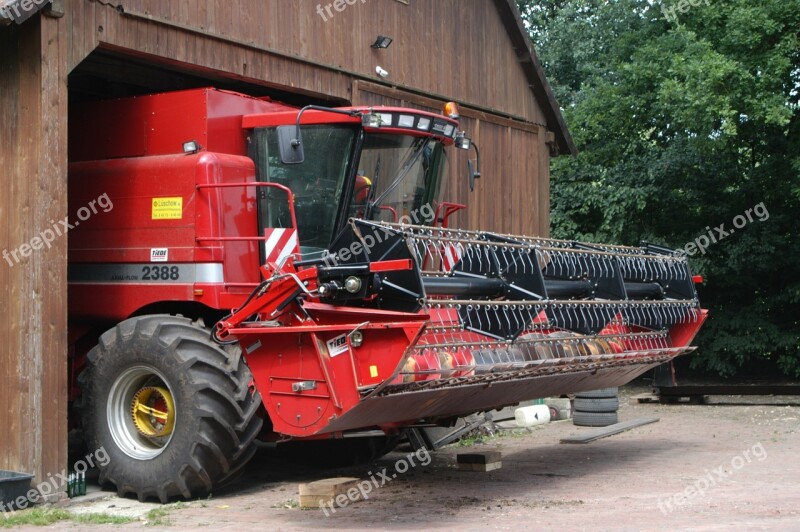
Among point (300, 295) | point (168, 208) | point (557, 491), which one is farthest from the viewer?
point (168, 208)

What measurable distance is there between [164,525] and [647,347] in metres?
4.86

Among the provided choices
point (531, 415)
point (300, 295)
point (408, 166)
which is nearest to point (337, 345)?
point (300, 295)

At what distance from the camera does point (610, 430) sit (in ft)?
42.1

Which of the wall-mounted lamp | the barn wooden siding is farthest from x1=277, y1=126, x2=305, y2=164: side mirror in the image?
the wall-mounted lamp

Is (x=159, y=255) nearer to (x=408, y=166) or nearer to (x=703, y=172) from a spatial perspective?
(x=408, y=166)

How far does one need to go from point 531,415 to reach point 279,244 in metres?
5.81

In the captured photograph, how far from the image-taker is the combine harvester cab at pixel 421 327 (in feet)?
22.7

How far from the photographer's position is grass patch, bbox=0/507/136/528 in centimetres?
727

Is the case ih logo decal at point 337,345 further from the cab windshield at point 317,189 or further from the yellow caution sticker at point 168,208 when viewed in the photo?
the yellow caution sticker at point 168,208

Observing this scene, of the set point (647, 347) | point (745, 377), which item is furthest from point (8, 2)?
point (745, 377)

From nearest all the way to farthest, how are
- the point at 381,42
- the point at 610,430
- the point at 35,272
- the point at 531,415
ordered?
the point at 35,272
the point at 381,42
the point at 610,430
the point at 531,415

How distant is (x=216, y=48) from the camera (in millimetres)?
9789

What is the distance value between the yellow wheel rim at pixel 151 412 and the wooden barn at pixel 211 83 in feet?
2.02

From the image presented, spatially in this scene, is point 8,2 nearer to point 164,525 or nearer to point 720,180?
point 164,525
